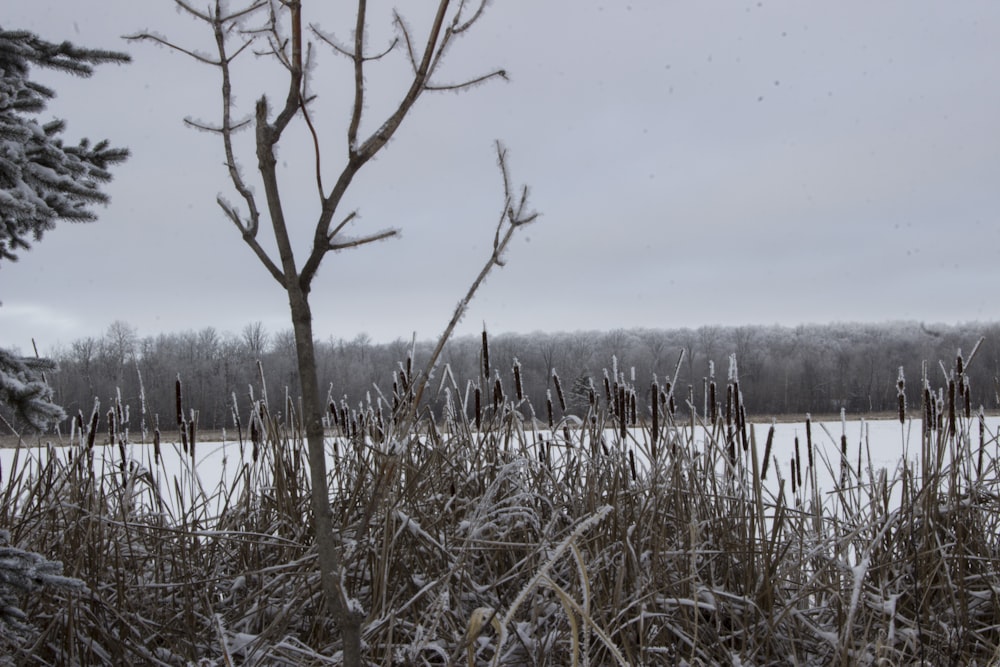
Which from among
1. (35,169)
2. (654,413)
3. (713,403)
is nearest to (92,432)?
(35,169)

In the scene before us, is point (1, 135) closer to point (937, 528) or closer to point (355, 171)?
point (355, 171)

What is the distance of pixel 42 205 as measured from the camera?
1688 mm

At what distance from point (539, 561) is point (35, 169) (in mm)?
1550

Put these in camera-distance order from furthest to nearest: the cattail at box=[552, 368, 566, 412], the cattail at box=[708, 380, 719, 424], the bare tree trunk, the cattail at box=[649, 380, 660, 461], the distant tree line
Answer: the distant tree line < the cattail at box=[552, 368, 566, 412] < the cattail at box=[708, 380, 719, 424] < the cattail at box=[649, 380, 660, 461] < the bare tree trunk

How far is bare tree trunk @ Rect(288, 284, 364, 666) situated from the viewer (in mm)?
1003

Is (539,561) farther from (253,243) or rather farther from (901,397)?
(901,397)

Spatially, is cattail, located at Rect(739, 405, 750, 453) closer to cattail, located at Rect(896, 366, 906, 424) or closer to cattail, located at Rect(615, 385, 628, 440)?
cattail, located at Rect(615, 385, 628, 440)

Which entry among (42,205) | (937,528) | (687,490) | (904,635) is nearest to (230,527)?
(42,205)

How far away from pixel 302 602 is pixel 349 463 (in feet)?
2.01

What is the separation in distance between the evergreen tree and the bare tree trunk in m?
0.84

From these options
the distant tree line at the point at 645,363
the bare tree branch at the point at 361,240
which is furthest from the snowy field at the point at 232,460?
the distant tree line at the point at 645,363

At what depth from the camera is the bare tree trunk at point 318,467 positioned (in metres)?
1.00

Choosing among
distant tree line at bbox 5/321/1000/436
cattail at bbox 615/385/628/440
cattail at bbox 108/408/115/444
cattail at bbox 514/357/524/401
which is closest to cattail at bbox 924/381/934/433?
cattail at bbox 615/385/628/440

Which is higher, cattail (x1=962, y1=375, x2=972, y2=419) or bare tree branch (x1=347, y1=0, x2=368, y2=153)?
bare tree branch (x1=347, y1=0, x2=368, y2=153)
